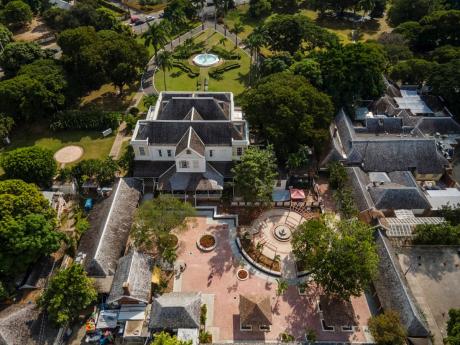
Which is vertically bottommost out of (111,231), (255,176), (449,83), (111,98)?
(111,98)

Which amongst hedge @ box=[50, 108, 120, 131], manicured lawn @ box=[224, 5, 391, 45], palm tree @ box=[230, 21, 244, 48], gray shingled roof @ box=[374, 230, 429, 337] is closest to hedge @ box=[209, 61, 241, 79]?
palm tree @ box=[230, 21, 244, 48]

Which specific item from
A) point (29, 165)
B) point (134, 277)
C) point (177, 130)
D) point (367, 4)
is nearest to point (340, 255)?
point (134, 277)

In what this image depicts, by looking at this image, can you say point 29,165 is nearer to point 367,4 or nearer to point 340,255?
point 340,255

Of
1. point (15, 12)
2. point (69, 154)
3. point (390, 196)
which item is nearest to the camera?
point (390, 196)

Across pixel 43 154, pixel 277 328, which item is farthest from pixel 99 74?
pixel 277 328

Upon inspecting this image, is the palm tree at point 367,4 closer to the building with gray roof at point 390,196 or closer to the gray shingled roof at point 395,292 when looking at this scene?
the building with gray roof at point 390,196

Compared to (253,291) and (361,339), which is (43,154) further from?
(361,339)

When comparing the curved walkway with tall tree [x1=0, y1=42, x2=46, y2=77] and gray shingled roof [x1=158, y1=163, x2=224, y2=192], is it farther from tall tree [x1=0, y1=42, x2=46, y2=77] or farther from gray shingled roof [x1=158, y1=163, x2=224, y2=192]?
gray shingled roof [x1=158, y1=163, x2=224, y2=192]
